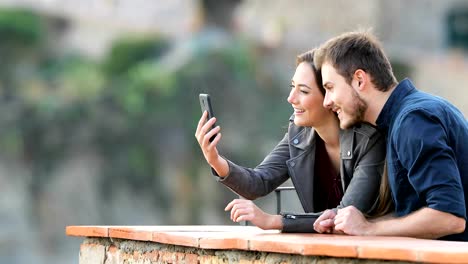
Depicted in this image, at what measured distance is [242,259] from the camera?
4160mm

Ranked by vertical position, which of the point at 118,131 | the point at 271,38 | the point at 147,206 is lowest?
the point at 147,206

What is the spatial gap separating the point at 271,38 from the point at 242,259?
26.3 m

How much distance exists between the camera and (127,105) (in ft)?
93.0

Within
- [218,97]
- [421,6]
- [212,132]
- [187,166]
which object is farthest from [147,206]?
[212,132]

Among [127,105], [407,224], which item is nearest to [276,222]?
[407,224]

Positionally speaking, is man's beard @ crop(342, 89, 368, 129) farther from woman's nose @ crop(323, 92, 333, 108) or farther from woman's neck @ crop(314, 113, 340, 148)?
woman's neck @ crop(314, 113, 340, 148)

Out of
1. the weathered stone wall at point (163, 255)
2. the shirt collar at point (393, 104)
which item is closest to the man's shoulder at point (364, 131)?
the shirt collar at point (393, 104)

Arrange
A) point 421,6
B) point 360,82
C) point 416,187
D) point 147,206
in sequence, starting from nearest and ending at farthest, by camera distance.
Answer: point 416,187 → point 360,82 → point 147,206 → point 421,6

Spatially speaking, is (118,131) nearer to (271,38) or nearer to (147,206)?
(147,206)

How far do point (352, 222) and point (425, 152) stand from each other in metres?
0.40

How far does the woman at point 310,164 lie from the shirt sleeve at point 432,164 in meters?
0.44

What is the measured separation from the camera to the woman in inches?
Result: 177

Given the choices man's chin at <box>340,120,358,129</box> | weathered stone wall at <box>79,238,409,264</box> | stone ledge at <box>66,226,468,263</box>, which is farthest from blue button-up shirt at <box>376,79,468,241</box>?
weathered stone wall at <box>79,238,409,264</box>

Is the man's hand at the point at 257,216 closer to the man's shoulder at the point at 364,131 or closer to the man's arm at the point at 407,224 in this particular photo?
the man's arm at the point at 407,224
